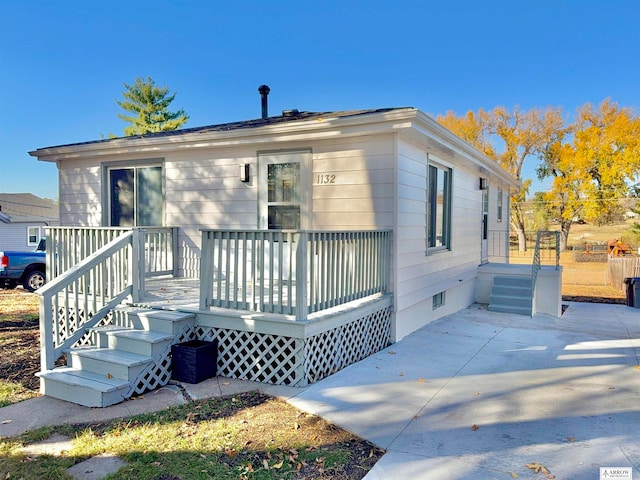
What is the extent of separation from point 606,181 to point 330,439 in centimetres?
2751

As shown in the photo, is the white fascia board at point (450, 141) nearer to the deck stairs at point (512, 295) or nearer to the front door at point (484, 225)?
the front door at point (484, 225)

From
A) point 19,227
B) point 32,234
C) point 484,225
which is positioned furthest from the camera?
point 32,234

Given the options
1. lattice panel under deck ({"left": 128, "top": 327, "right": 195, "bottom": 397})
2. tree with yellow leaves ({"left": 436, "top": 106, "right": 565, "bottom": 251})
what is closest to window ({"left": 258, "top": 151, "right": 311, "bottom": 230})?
lattice panel under deck ({"left": 128, "top": 327, "right": 195, "bottom": 397})

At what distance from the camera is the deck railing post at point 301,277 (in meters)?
4.21

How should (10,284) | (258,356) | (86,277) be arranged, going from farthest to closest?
(10,284), (86,277), (258,356)

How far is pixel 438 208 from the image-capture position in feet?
25.1

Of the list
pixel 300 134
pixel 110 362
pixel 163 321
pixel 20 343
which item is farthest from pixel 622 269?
pixel 20 343

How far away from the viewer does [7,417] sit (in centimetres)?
367

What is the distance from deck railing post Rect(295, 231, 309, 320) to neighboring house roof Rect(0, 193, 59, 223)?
934 inches

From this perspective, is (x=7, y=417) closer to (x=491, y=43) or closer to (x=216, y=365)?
(x=216, y=365)

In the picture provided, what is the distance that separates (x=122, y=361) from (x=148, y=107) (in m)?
27.4

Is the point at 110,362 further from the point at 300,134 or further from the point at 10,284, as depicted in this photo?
the point at 10,284

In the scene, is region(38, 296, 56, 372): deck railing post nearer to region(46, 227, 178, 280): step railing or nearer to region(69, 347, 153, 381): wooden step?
region(69, 347, 153, 381): wooden step

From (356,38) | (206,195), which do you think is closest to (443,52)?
(356,38)
